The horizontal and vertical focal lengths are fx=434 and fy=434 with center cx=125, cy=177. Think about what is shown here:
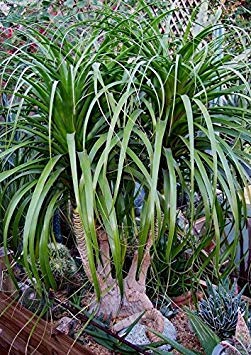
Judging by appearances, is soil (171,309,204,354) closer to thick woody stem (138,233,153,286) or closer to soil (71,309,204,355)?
soil (71,309,204,355)

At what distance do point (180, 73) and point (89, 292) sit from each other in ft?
2.27

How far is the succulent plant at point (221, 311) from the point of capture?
106 cm

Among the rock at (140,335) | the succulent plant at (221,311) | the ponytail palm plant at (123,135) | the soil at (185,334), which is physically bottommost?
the soil at (185,334)

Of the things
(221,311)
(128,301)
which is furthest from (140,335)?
(221,311)

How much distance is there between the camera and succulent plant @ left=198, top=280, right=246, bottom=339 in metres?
1.06

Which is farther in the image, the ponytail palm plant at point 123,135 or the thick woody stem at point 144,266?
the thick woody stem at point 144,266

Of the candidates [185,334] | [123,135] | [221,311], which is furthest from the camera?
[185,334]

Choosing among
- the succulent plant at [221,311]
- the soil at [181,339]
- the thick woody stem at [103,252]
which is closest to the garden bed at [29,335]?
the soil at [181,339]

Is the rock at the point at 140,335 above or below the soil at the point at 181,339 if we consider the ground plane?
above

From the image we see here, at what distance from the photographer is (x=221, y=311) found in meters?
1.08

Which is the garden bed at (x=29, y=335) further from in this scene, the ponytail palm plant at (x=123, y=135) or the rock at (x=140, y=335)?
the ponytail palm plant at (x=123, y=135)

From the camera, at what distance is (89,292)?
1.28m

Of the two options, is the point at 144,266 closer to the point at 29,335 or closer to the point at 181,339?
the point at 181,339

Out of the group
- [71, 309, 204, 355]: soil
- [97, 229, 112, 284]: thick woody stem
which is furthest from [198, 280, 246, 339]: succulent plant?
[97, 229, 112, 284]: thick woody stem
